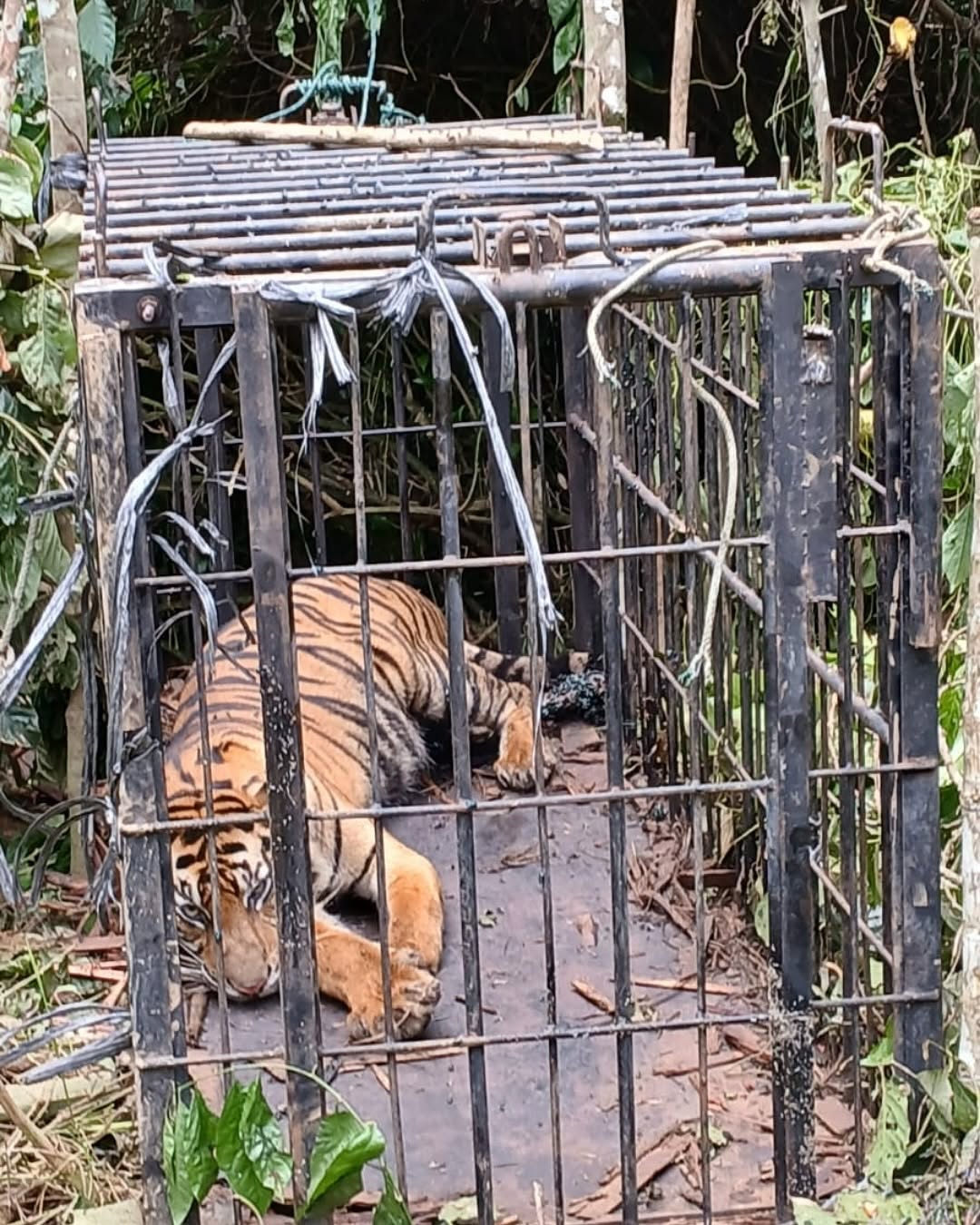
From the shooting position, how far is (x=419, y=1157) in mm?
2986

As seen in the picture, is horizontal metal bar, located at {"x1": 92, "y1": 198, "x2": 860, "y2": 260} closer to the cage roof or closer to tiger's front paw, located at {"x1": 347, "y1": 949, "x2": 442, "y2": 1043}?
the cage roof

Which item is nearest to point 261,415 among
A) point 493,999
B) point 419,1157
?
point 419,1157

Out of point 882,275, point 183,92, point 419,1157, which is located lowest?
point 419,1157

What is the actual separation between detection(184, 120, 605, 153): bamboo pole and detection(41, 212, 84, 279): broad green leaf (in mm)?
713

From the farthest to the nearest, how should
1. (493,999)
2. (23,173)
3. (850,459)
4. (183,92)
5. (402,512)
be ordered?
(183,92), (402,512), (23,173), (493,999), (850,459)

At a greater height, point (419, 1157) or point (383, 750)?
point (383, 750)

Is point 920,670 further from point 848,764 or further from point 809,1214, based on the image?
point 809,1214

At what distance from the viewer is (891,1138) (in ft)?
8.72

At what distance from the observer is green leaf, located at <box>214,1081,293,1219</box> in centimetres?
254

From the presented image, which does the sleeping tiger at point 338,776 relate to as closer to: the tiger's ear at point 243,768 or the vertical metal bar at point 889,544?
the tiger's ear at point 243,768

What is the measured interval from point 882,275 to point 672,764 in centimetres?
181

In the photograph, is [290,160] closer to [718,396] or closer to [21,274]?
[21,274]

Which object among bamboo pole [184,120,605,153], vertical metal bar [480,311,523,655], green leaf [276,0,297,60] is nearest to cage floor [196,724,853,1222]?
vertical metal bar [480,311,523,655]

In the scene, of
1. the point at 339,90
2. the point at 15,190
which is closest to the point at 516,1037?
the point at 15,190
